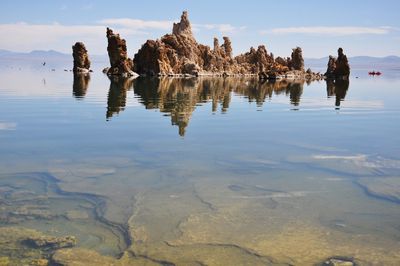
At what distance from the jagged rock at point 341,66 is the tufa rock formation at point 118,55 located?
65395mm

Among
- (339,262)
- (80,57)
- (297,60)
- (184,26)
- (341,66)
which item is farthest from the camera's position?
(184,26)

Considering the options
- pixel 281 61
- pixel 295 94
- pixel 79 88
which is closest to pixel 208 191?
pixel 295 94

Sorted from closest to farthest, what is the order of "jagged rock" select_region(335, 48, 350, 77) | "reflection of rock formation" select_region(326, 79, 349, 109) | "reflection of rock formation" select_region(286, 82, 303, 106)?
"reflection of rock formation" select_region(286, 82, 303, 106)
"reflection of rock formation" select_region(326, 79, 349, 109)
"jagged rock" select_region(335, 48, 350, 77)

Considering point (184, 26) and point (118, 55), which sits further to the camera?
point (184, 26)

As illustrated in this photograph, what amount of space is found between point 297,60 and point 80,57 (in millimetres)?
69043

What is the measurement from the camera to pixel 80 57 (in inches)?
5108

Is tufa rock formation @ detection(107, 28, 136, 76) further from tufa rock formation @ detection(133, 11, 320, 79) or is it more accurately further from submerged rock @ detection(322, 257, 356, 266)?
submerged rock @ detection(322, 257, 356, 266)

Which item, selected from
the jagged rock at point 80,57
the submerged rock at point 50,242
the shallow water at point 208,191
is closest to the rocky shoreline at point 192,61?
the jagged rock at point 80,57

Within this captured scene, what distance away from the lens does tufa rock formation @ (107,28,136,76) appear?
117 m

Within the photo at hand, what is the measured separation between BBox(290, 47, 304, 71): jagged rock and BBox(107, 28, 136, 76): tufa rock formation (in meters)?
57.0

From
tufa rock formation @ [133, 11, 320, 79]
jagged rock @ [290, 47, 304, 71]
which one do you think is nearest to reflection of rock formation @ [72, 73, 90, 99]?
tufa rock formation @ [133, 11, 320, 79]

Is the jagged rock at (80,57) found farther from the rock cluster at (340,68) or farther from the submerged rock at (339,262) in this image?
the submerged rock at (339,262)

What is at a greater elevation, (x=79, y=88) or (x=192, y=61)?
(x=192, y=61)

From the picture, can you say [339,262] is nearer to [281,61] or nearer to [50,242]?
[50,242]
